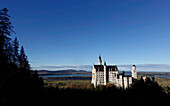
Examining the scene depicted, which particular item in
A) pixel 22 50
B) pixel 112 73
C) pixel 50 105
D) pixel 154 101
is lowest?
pixel 154 101

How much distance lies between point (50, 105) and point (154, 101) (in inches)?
2231

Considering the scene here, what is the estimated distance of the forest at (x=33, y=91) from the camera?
836 inches

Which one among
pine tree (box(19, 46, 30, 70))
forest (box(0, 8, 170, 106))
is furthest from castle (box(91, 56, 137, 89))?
pine tree (box(19, 46, 30, 70))

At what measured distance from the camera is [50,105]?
168ft

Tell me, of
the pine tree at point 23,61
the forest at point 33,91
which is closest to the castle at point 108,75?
the forest at point 33,91

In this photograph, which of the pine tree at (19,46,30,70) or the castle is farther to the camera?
the castle

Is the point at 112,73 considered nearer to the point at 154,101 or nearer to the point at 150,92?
the point at 150,92

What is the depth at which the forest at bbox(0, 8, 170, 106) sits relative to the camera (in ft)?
69.7

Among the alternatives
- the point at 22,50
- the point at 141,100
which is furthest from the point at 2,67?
the point at 141,100

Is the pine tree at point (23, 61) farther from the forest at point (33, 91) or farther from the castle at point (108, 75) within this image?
the castle at point (108, 75)

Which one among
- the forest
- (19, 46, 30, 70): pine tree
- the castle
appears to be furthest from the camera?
the castle

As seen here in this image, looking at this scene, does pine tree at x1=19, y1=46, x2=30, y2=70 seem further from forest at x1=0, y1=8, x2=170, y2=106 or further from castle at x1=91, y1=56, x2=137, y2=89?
castle at x1=91, y1=56, x2=137, y2=89

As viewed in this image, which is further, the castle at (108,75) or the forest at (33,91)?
the castle at (108,75)

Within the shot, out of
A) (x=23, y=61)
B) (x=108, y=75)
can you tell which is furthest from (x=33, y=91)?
(x=108, y=75)
